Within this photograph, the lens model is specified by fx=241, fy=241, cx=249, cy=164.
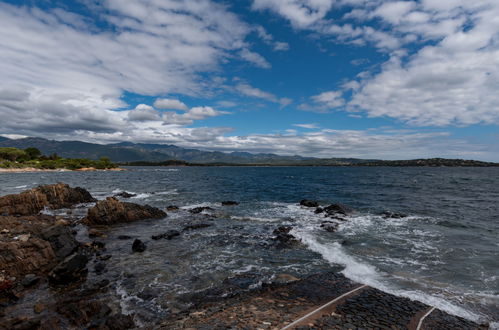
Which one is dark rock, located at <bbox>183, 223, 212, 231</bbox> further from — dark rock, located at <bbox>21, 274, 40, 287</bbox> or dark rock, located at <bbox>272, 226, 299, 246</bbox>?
dark rock, located at <bbox>21, 274, 40, 287</bbox>

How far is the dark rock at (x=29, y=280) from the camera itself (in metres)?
14.2

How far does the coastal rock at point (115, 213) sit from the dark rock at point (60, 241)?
33.6 feet

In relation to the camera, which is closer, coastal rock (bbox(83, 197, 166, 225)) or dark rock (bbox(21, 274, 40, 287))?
dark rock (bbox(21, 274, 40, 287))

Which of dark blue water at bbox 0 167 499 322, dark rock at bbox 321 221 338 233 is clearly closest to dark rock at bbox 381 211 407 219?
dark blue water at bbox 0 167 499 322

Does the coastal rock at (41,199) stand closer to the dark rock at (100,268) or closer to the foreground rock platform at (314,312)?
the dark rock at (100,268)

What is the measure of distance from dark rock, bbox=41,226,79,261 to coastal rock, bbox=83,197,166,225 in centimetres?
1025

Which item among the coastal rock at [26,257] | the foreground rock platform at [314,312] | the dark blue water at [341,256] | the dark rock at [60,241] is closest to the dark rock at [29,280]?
the coastal rock at [26,257]

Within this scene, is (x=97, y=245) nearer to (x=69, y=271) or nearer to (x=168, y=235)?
(x=168, y=235)

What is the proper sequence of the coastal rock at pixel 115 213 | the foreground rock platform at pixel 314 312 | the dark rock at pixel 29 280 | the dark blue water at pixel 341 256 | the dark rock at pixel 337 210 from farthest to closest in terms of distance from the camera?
the dark rock at pixel 337 210
the coastal rock at pixel 115 213
the dark blue water at pixel 341 256
the dark rock at pixel 29 280
the foreground rock platform at pixel 314 312

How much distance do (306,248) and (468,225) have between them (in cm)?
2329

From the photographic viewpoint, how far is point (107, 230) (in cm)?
2769

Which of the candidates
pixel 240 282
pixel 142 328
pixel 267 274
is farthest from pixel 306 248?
pixel 142 328

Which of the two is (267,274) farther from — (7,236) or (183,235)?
(7,236)

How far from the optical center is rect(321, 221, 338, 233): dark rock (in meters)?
27.9
